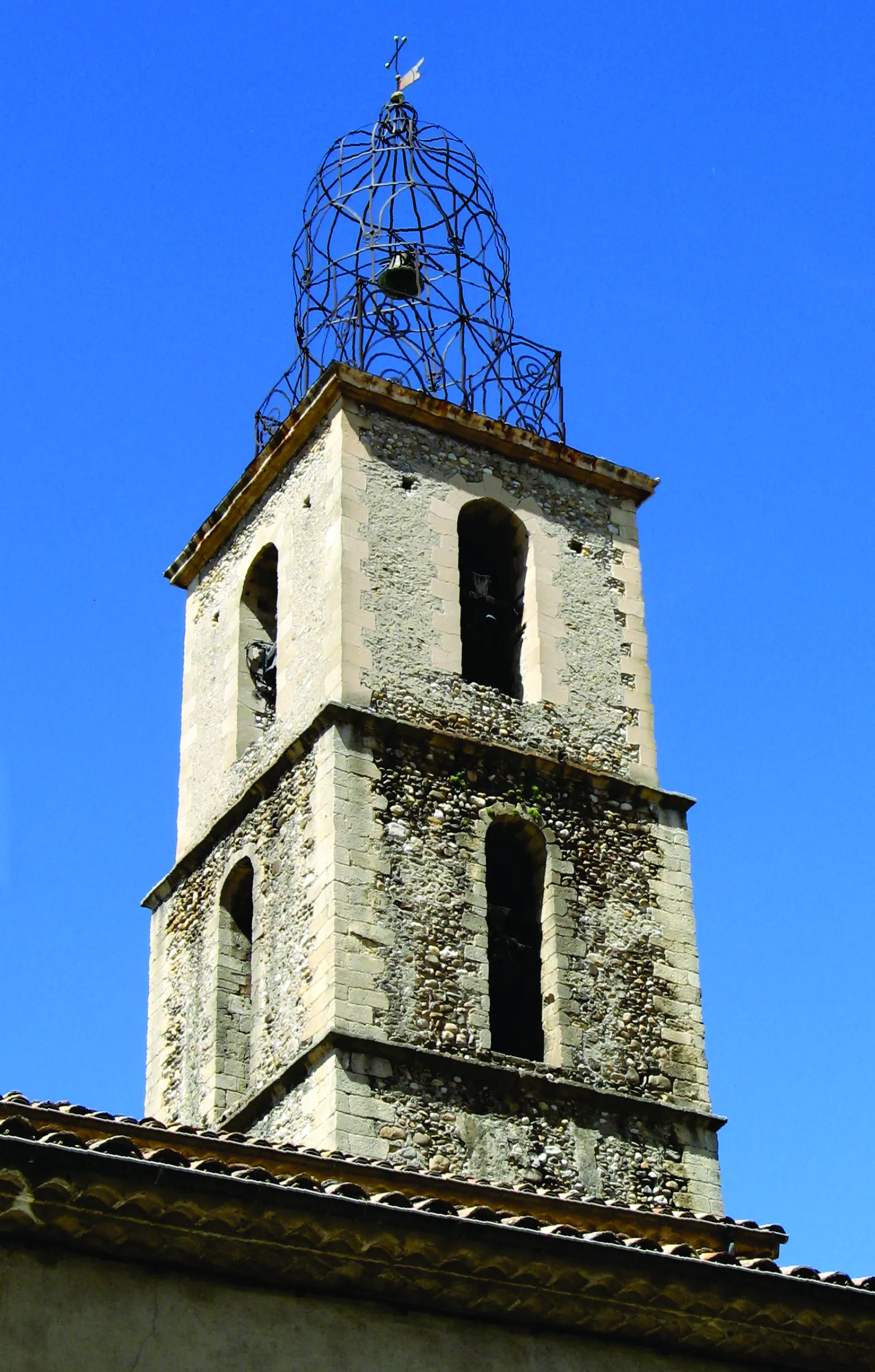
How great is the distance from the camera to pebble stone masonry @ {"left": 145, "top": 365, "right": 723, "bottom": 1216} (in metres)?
15.3

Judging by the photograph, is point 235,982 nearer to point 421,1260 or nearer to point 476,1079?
point 476,1079

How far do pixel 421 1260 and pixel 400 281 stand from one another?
12.3m

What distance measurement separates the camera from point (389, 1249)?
923 centimetres

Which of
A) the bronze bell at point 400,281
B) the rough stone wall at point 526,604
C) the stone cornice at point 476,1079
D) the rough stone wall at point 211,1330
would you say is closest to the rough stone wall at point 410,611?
the rough stone wall at point 526,604

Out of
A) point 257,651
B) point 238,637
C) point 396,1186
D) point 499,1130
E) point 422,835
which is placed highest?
point 238,637

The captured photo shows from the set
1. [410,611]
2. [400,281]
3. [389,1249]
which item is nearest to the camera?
[389,1249]

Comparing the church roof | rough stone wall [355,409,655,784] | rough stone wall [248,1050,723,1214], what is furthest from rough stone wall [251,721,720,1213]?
the church roof

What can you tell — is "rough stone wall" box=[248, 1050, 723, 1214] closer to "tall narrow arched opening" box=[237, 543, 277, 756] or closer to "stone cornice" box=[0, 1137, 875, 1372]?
"tall narrow arched opening" box=[237, 543, 277, 756]

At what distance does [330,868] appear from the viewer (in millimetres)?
15734

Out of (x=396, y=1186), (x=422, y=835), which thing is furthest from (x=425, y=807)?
(x=396, y=1186)

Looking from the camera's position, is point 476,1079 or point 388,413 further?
point 388,413

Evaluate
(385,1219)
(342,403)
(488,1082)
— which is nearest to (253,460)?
(342,403)

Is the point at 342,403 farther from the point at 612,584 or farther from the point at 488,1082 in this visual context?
the point at 488,1082

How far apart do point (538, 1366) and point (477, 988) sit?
6.26m
